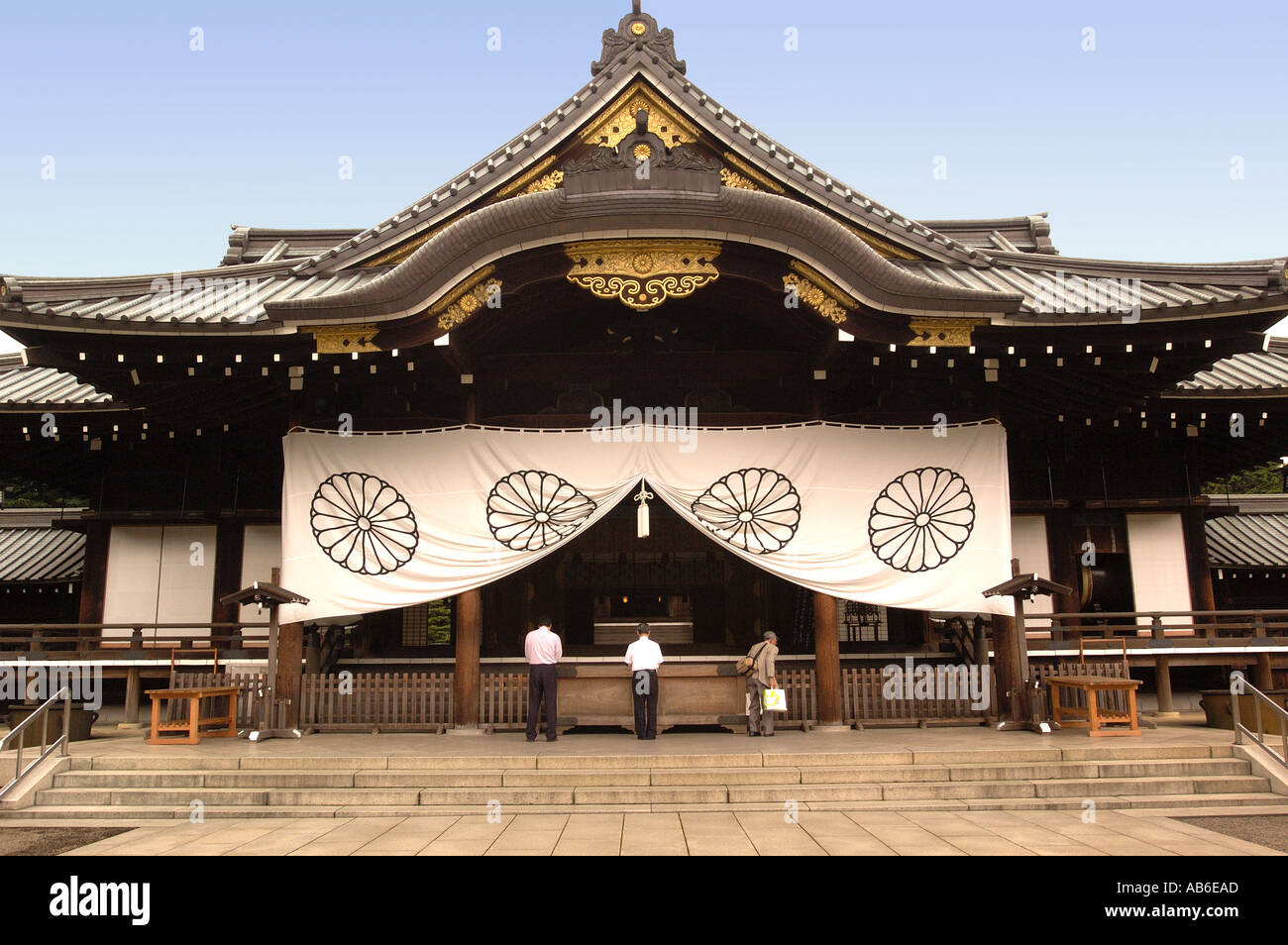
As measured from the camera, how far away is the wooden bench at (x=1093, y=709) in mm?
9320

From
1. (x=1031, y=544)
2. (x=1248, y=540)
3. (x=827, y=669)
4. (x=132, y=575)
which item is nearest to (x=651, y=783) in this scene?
(x=827, y=669)

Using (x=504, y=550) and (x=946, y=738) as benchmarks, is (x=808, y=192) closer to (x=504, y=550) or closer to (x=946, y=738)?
(x=504, y=550)

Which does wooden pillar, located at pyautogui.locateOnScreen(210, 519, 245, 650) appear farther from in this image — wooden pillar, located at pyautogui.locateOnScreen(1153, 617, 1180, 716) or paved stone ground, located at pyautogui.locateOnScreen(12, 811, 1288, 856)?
wooden pillar, located at pyautogui.locateOnScreen(1153, 617, 1180, 716)

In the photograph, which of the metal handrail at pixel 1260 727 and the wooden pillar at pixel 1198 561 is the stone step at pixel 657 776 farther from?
the wooden pillar at pixel 1198 561

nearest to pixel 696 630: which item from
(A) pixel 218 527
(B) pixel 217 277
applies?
(A) pixel 218 527

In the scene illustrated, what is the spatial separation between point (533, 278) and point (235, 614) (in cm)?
670

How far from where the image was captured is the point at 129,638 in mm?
11906

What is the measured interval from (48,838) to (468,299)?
615 centimetres

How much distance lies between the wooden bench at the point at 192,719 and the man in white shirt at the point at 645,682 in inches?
178

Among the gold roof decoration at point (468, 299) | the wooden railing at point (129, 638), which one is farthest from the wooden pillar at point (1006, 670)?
the wooden railing at point (129, 638)

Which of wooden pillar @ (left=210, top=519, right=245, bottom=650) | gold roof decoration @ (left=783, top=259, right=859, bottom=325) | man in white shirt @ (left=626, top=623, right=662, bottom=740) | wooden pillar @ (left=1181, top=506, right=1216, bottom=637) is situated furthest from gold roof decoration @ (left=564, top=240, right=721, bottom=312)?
wooden pillar @ (left=1181, top=506, right=1216, bottom=637)

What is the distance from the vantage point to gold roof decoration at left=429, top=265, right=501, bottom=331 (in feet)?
31.2

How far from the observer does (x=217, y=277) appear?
11828mm

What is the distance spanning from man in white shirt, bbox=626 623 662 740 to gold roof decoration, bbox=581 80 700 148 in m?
6.22
